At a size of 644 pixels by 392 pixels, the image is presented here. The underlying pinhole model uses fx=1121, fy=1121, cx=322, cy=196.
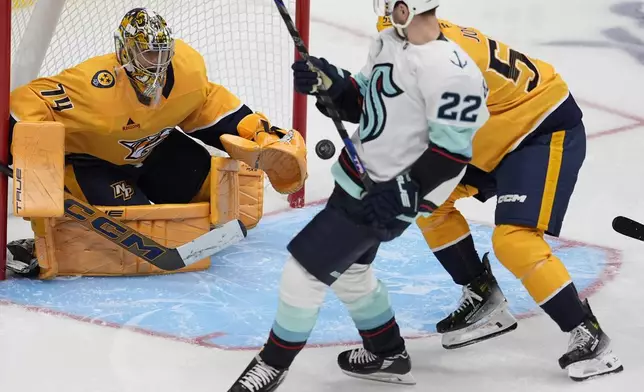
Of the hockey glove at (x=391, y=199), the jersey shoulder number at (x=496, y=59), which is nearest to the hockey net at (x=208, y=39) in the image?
the jersey shoulder number at (x=496, y=59)

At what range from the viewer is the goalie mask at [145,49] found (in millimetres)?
3109

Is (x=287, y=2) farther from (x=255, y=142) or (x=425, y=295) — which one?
(x=425, y=295)

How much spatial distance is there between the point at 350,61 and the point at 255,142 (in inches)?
73.6

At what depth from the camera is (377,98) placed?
231 cm

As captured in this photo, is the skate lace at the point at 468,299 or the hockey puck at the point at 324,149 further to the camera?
the skate lace at the point at 468,299

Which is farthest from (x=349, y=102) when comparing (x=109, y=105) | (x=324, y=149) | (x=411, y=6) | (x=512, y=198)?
Answer: (x=109, y=105)

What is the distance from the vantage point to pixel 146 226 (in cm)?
330

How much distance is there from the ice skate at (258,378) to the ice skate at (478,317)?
585 mm

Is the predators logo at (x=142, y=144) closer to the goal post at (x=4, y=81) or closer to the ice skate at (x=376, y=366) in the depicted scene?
the goal post at (x=4, y=81)

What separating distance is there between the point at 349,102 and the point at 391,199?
33 cm

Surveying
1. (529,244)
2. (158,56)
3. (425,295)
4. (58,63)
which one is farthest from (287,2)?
(529,244)

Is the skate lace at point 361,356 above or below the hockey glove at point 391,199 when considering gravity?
below

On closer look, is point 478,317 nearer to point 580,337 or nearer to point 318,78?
point 580,337

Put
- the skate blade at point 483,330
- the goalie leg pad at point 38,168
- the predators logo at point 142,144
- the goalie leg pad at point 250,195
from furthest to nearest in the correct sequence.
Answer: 1. the goalie leg pad at point 250,195
2. the predators logo at point 142,144
3. the goalie leg pad at point 38,168
4. the skate blade at point 483,330
